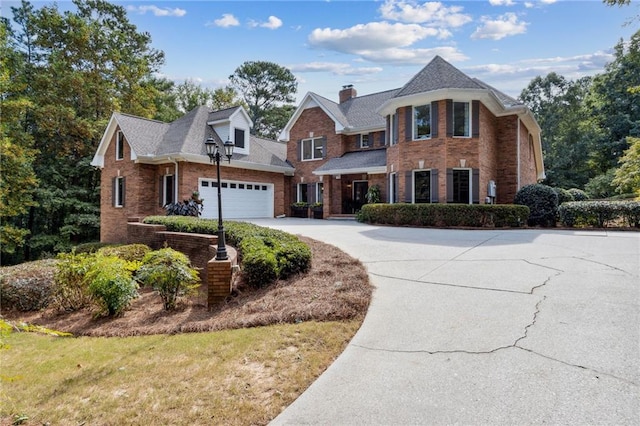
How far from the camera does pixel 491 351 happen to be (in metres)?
3.42

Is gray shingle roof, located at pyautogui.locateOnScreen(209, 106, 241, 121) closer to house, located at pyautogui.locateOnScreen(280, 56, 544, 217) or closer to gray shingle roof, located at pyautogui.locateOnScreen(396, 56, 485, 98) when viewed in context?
house, located at pyautogui.locateOnScreen(280, 56, 544, 217)

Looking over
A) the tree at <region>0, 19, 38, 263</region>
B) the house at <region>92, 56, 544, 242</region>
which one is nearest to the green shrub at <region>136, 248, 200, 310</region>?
the house at <region>92, 56, 544, 242</region>

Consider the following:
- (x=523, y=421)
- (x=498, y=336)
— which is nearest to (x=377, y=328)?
(x=498, y=336)

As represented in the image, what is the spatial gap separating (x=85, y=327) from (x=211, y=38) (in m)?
10.3

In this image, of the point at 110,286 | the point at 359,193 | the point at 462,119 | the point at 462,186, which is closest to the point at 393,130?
the point at 462,119

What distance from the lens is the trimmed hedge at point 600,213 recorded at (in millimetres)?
12258

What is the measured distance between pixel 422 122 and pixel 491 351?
14320 millimetres

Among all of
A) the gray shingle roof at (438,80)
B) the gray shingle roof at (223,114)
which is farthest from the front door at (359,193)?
the gray shingle roof at (223,114)

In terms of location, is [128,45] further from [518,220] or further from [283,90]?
[518,220]

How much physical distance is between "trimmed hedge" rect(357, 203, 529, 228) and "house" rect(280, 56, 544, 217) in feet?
4.59

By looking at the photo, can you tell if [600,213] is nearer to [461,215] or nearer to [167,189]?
[461,215]

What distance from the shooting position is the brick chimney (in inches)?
1006

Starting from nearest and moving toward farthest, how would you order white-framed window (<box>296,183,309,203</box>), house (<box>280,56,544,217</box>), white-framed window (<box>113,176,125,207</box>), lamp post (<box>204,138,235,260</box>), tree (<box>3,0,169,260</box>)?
lamp post (<box>204,138,235,260</box>) → house (<box>280,56,544,217</box>) → white-framed window (<box>113,176,125,207</box>) → tree (<box>3,0,169,260</box>) → white-framed window (<box>296,183,309,203</box>)

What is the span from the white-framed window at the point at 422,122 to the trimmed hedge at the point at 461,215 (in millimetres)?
3695
